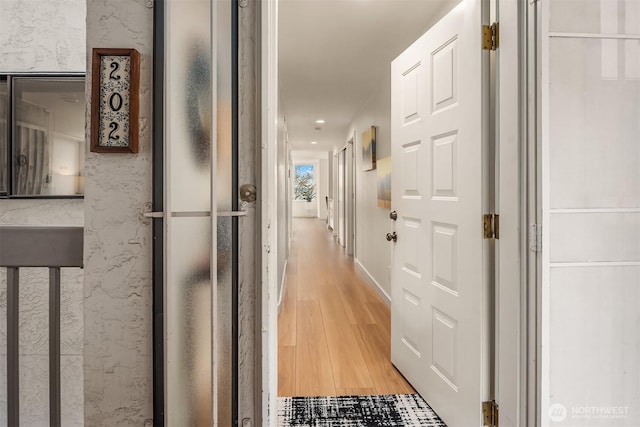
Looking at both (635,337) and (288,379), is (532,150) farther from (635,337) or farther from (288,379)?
(288,379)

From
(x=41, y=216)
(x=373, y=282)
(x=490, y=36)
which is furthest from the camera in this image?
(x=373, y=282)

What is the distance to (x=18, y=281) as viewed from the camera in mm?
988

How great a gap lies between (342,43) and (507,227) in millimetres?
2413

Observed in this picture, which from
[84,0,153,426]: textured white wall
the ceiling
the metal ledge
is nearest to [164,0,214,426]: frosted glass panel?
[84,0,153,426]: textured white wall

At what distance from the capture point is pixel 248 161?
1.20 m

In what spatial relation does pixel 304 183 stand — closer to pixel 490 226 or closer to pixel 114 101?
pixel 490 226

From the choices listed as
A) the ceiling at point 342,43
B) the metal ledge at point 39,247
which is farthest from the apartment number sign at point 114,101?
the ceiling at point 342,43

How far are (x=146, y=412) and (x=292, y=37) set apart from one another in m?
2.88

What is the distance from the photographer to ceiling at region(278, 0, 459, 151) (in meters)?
2.52

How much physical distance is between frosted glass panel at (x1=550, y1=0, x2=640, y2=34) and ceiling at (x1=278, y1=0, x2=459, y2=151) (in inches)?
44.1

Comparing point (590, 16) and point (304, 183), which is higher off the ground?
point (304, 183)

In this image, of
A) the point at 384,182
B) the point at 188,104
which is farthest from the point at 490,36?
the point at 384,182

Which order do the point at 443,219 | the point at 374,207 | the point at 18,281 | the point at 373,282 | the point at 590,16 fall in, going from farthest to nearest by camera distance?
the point at 374,207 < the point at 373,282 < the point at 443,219 < the point at 590,16 < the point at 18,281

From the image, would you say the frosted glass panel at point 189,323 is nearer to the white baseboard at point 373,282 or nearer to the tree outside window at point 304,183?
the white baseboard at point 373,282
